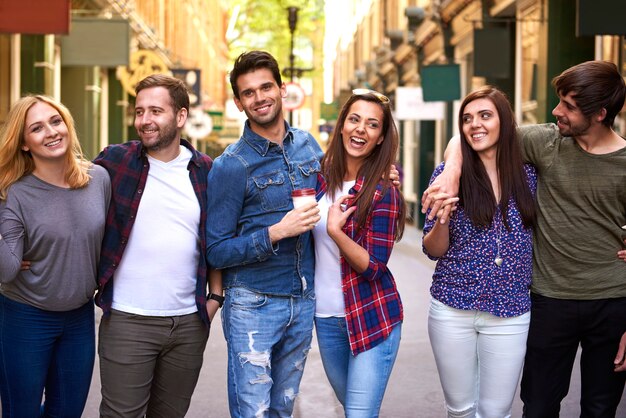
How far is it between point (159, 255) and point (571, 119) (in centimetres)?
195

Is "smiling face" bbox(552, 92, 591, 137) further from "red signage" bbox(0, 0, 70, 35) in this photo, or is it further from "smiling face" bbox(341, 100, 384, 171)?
"red signage" bbox(0, 0, 70, 35)

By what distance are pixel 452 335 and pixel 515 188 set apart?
0.72 meters

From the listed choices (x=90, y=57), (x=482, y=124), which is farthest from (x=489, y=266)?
(x=90, y=57)

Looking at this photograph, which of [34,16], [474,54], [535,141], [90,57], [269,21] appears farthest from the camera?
[269,21]

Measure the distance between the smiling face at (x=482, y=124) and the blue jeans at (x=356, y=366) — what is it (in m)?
0.92

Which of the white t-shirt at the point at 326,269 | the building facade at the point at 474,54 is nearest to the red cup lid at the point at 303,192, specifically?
the white t-shirt at the point at 326,269

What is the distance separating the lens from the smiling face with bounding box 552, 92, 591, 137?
13.4 feet

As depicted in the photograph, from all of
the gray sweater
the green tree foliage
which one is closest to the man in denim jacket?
the gray sweater

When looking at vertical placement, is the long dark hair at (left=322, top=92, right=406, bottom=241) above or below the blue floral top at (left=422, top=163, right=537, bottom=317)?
above

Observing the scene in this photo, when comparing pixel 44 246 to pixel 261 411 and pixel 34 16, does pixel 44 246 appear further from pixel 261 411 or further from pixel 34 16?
pixel 34 16

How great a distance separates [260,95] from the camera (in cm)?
404

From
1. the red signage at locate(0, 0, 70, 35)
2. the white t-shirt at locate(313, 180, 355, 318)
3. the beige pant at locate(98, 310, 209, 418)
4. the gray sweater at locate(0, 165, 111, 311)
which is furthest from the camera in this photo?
the red signage at locate(0, 0, 70, 35)

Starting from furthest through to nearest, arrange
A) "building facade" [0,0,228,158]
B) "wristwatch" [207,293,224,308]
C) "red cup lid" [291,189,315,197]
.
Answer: "building facade" [0,0,228,158]
"wristwatch" [207,293,224,308]
"red cup lid" [291,189,315,197]

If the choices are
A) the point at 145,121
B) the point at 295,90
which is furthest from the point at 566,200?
the point at 295,90
